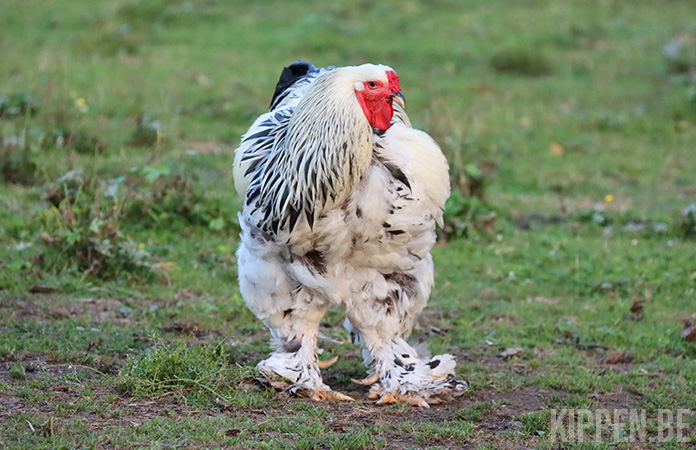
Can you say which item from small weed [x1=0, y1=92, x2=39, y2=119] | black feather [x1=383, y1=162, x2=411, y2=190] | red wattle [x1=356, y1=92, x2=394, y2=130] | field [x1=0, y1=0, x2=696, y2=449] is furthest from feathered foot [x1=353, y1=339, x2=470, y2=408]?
small weed [x1=0, y1=92, x2=39, y2=119]

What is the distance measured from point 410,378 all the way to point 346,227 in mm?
1164

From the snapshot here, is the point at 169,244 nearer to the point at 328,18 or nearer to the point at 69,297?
the point at 69,297

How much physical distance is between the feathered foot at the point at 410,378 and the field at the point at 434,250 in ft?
0.45

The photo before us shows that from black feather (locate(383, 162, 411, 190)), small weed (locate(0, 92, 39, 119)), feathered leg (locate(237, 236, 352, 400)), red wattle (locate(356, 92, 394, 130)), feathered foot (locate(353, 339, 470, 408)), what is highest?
red wattle (locate(356, 92, 394, 130))

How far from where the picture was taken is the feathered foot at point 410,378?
5.61 meters

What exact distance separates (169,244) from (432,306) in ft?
8.81

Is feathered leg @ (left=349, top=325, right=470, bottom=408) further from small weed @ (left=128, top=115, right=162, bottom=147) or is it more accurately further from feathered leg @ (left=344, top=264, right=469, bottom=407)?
small weed @ (left=128, top=115, right=162, bottom=147)

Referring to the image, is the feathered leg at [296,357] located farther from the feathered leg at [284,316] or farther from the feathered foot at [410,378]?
the feathered foot at [410,378]

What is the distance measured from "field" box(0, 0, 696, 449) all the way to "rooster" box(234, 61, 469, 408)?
0.96 ft

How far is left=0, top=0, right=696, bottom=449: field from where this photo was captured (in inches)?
206

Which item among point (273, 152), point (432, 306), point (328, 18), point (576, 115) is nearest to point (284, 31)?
point (328, 18)

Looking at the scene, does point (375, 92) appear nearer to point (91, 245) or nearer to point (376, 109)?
point (376, 109)

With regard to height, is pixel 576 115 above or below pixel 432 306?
above

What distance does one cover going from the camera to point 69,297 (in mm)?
7195
